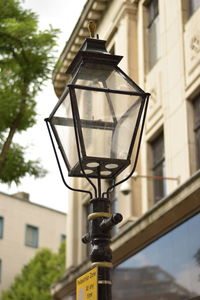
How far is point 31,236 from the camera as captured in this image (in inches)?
1902

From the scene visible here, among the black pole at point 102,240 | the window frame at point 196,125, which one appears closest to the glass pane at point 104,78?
the black pole at point 102,240

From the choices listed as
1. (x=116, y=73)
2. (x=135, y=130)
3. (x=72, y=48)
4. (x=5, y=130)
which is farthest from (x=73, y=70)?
(x=72, y=48)

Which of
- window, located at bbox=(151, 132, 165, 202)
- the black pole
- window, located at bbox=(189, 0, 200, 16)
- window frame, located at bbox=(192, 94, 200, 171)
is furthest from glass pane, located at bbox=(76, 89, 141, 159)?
window, located at bbox=(151, 132, 165, 202)

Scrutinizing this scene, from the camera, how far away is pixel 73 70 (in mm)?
5500

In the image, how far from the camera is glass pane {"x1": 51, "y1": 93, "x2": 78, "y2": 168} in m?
5.30

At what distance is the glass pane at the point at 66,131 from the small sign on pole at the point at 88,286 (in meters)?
0.91

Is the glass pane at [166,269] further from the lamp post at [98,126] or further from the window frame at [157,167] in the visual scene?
the lamp post at [98,126]

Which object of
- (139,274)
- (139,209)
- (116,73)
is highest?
(139,209)

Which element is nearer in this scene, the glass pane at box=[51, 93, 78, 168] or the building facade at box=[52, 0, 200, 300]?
the glass pane at box=[51, 93, 78, 168]

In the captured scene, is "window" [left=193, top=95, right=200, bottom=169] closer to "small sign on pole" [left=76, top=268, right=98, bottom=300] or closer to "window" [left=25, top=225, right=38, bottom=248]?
"small sign on pole" [left=76, top=268, right=98, bottom=300]

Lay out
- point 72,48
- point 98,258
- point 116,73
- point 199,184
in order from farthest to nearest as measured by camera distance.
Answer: point 72,48
point 199,184
point 116,73
point 98,258

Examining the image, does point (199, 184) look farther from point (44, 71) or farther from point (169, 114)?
point (44, 71)

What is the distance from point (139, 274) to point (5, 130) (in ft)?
14.6

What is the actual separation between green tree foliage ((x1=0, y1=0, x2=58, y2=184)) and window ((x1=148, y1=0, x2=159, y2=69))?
3.07 m
